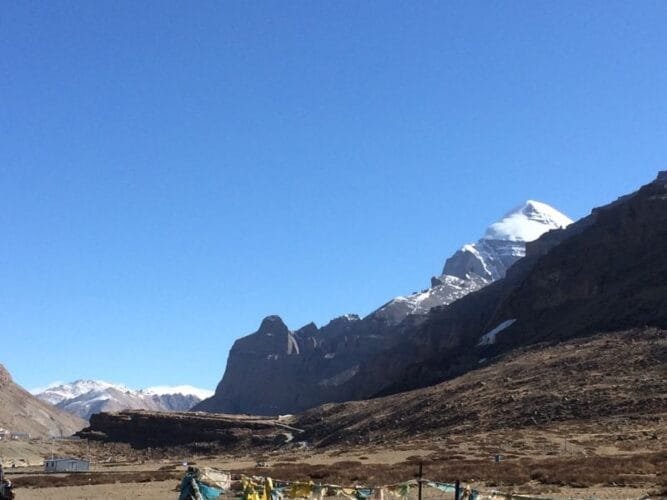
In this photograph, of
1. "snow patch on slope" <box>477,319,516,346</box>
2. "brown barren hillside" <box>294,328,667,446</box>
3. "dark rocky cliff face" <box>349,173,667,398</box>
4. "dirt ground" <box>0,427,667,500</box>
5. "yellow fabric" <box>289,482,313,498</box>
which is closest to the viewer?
"yellow fabric" <box>289,482,313,498</box>

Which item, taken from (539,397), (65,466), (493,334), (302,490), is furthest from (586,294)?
(302,490)

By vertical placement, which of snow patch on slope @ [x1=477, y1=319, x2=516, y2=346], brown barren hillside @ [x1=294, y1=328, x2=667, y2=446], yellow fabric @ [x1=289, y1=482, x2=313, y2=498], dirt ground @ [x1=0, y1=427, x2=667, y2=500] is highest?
snow patch on slope @ [x1=477, y1=319, x2=516, y2=346]

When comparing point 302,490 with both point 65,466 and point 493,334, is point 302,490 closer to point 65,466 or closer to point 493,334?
point 65,466

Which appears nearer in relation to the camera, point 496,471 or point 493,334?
point 496,471

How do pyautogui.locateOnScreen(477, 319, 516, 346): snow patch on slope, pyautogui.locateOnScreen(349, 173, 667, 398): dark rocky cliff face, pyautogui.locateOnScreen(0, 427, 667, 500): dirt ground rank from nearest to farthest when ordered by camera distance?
pyautogui.locateOnScreen(0, 427, 667, 500): dirt ground < pyautogui.locateOnScreen(349, 173, 667, 398): dark rocky cliff face < pyautogui.locateOnScreen(477, 319, 516, 346): snow patch on slope

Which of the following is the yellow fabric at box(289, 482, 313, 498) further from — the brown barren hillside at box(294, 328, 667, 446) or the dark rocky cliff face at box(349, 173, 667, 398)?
the dark rocky cliff face at box(349, 173, 667, 398)

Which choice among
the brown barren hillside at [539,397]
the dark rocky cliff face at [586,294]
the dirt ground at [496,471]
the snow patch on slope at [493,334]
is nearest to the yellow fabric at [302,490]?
the dirt ground at [496,471]

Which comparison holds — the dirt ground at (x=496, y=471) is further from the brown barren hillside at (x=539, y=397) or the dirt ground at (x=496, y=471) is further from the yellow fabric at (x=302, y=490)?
the brown barren hillside at (x=539, y=397)

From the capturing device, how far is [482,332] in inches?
5699

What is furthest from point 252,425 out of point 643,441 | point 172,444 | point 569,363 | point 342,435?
point 643,441

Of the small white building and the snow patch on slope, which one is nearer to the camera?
the small white building

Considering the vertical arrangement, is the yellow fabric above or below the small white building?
above

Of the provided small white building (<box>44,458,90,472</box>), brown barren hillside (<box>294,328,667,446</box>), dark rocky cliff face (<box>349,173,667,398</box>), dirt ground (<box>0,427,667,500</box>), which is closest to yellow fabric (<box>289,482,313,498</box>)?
dirt ground (<box>0,427,667,500</box>)

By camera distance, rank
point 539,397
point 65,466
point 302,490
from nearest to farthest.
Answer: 1. point 302,490
2. point 65,466
3. point 539,397
